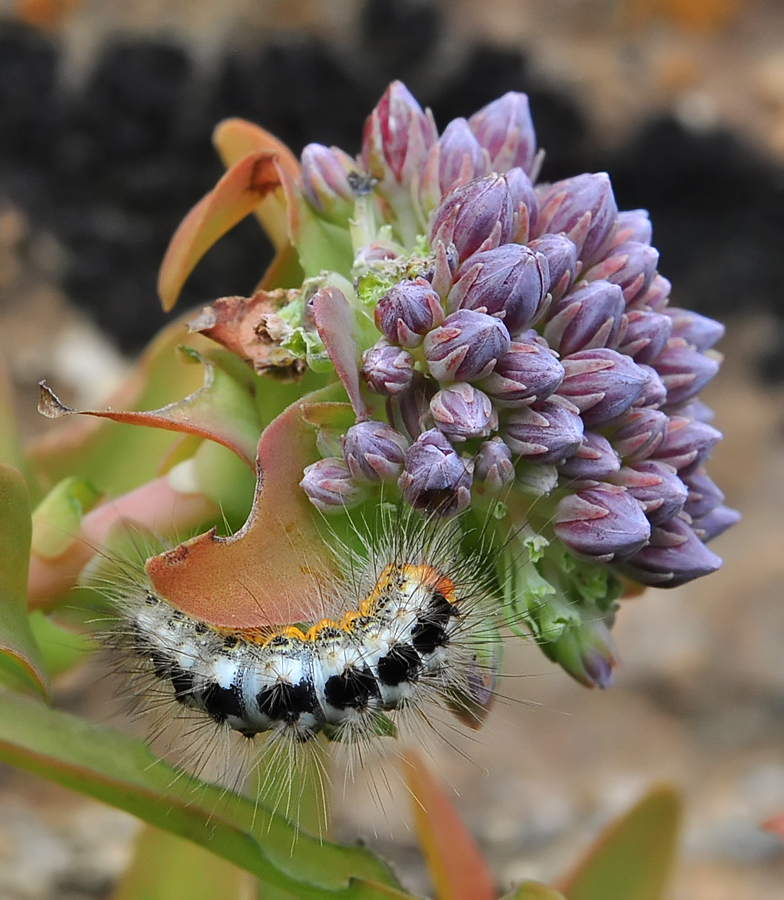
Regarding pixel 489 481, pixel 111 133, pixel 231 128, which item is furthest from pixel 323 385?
pixel 111 133

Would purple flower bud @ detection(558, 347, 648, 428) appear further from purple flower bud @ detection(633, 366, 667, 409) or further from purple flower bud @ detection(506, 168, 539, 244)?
purple flower bud @ detection(506, 168, 539, 244)

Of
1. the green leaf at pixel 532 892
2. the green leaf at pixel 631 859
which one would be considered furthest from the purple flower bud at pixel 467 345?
the green leaf at pixel 631 859

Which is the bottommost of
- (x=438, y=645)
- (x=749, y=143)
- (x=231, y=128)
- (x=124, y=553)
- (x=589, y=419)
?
(x=124, y=553)

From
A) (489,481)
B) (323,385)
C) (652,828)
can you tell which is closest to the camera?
(489,481)

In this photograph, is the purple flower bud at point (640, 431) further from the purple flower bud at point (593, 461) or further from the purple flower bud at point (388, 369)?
the purple flower bud at point (388, 369)

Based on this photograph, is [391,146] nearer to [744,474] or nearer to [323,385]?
[323,385]

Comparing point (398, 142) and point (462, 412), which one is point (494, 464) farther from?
point (398, 142)
